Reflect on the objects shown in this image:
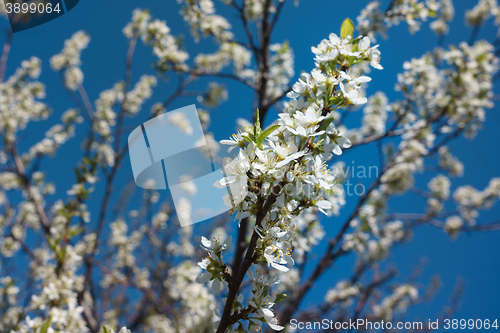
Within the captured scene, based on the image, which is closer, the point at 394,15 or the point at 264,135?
the point at 264,135

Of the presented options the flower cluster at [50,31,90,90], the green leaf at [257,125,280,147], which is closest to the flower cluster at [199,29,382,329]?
the green leaf at [257,125,280,147]

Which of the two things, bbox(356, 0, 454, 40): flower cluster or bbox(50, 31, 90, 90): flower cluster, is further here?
bbox(50, 31, 90, 90): flower cluster

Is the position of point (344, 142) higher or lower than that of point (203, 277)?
higher

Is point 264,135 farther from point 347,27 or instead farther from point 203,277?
point 347,27

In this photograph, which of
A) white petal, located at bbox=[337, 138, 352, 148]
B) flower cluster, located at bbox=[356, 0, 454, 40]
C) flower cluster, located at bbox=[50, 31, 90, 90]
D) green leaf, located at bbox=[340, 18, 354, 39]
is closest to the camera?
white petal, located at bbox=[337, 138, 352, 148]

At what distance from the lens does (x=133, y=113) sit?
607 cm

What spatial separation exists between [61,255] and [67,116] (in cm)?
448

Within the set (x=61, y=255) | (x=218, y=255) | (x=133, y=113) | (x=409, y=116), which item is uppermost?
(x=133, y=113)

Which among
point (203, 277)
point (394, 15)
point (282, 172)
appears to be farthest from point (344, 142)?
point (394, 15)

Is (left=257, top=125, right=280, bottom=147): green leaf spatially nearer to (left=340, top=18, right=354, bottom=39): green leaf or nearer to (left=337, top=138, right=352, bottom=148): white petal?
(left=337, top=138, right=352, bottom=148): white petal

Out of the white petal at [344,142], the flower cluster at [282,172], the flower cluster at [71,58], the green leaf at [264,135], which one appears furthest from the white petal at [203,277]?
the flower cluster at [71,58]

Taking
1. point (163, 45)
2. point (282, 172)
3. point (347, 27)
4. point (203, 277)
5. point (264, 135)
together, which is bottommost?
point (203, 277)

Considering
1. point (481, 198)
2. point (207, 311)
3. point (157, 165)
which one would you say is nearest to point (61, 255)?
point (157, 165)

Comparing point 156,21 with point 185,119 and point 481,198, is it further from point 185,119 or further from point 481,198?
point 481,198
